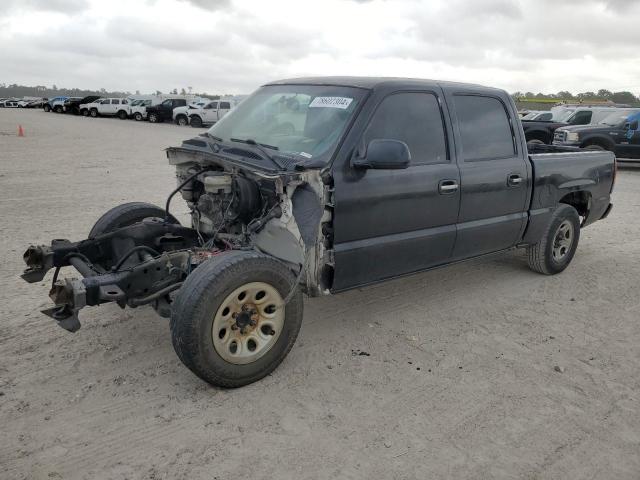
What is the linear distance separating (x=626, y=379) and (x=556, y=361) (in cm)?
44

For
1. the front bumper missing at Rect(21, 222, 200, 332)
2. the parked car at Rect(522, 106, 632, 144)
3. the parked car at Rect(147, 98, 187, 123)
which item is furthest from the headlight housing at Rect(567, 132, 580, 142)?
the parked car at Rect(147, 98, 187, 123)

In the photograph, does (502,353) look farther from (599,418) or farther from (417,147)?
Answer: (417,147)

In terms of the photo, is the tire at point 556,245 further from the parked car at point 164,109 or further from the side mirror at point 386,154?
the parked car at point 164,109

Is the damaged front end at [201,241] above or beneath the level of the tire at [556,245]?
above

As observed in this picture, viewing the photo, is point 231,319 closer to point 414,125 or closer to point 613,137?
point 414,125

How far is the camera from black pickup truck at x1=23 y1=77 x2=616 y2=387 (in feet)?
10.8

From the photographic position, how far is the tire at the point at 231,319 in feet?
10.2

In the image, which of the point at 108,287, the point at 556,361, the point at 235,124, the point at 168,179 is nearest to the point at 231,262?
the point at 108,287

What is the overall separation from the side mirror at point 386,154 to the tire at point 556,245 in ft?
8.72

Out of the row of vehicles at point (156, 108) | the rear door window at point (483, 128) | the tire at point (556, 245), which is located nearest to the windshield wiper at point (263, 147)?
the rear door window at point (483, 128)

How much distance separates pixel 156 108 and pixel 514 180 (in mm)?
34190

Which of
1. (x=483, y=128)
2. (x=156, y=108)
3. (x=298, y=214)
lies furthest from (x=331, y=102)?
(x=156, y=108)

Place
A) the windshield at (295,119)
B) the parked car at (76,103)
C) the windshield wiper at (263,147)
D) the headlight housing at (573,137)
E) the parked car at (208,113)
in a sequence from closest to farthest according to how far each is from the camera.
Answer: the windshield wiper at (263,147)
the windshield at (295,119)
the headlight housing at (573,137)
the parked car at (208,113)
the parked car at (76,103)

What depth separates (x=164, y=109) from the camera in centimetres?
3569
